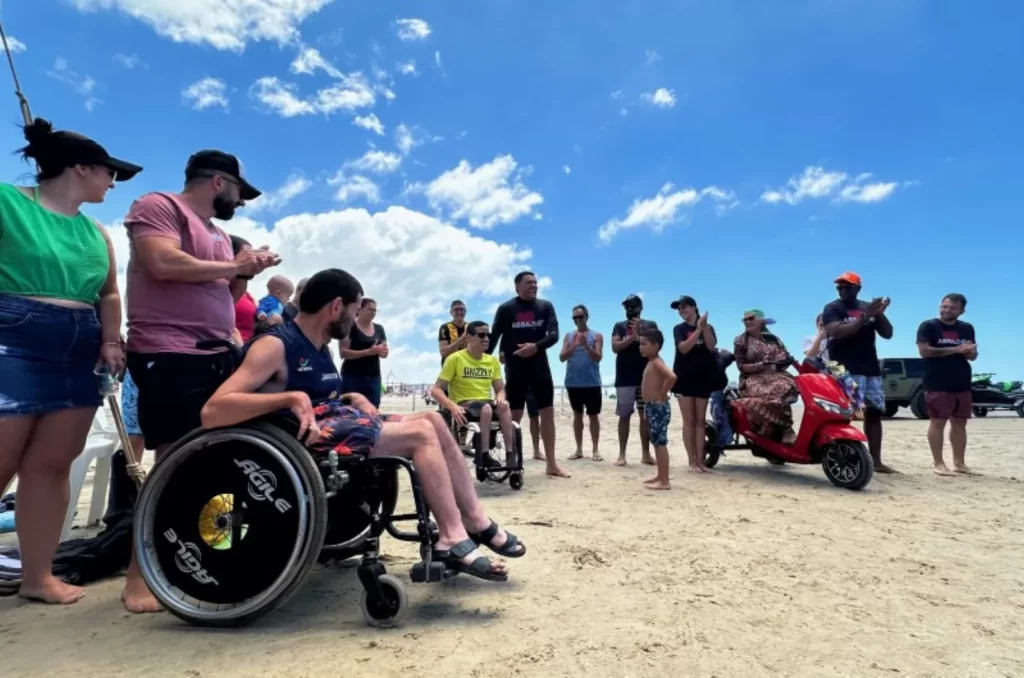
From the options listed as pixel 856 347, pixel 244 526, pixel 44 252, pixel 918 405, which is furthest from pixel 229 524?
pixel 918 405

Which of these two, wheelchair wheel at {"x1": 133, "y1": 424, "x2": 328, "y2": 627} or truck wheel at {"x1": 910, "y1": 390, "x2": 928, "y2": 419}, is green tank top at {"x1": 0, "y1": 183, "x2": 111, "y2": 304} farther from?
truck wheel at {"x1": 910, "y1": 390, "x2": 928, "y2": 419}

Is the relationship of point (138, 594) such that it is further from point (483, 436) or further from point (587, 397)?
point (587, 397)

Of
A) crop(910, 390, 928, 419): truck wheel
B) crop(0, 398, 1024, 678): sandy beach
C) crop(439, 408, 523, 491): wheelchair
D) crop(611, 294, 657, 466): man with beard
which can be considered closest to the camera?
crop(0, 398, 1024, 678): sandy beach

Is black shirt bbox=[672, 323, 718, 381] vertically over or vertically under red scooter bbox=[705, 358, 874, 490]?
over

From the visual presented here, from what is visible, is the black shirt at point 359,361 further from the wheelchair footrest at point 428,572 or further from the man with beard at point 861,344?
the man with beard at point 861,344

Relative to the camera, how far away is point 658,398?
579 centimetres

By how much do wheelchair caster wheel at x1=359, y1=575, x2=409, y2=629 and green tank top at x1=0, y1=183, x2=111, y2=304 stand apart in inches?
69.6

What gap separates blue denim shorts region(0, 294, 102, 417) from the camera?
2.46 metres

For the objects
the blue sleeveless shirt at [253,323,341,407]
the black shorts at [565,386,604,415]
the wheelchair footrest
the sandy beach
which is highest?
the blue sleeveless shirt at [253,323,341,407]

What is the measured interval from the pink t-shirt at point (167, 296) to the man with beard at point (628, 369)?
18.0ft

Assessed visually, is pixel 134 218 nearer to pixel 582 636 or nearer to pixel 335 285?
pixel 335 285

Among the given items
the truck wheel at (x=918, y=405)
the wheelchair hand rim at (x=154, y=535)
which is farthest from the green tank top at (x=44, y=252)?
the truck wheel at (x=918, y=405)

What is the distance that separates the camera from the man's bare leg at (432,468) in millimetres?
2500

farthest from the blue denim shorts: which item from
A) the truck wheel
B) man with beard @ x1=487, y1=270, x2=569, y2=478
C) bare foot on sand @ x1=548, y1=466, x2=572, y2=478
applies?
the truck wheel
